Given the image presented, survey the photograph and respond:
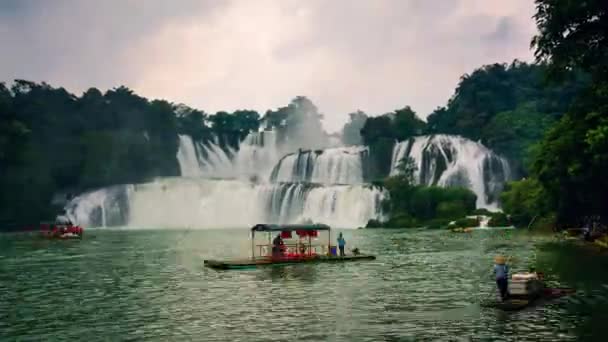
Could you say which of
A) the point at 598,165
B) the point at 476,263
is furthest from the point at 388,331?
the point at 598,165

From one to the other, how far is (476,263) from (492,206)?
54.5m

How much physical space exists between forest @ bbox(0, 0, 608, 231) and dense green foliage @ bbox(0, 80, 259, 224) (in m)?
0.14

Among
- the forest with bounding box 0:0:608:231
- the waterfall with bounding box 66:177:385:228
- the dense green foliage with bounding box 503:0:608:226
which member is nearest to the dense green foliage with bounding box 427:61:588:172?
the forest with bounding box 0:0:608:231

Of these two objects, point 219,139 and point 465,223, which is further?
point 219,139

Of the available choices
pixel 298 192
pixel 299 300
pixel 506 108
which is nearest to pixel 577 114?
pixel 299 300

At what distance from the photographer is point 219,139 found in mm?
121312

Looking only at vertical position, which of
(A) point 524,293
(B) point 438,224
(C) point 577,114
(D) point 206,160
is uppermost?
(D) point 206,160

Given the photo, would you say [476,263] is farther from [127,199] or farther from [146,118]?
[146,118]

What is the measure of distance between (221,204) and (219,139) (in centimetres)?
3122

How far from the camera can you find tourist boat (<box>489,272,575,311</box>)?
20656mm

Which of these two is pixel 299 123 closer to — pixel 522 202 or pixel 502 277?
pixel 522 202

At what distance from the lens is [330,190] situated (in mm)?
82062

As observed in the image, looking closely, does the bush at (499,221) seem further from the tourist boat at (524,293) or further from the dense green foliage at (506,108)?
the tourist boat at (524,293)

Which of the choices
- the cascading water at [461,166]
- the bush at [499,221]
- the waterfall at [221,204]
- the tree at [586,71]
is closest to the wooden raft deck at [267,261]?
the tree at [586,71]
